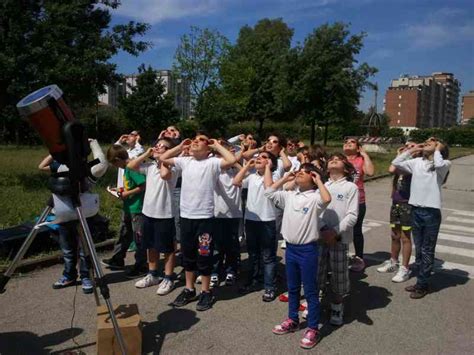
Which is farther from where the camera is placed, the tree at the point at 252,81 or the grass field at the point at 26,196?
the tree at the point at 252,81

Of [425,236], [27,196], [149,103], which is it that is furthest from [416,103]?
[425,236]

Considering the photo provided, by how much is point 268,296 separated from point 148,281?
142 cm

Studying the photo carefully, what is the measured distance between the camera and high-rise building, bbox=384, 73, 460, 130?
130625mm

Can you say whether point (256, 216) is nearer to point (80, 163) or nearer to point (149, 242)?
point (149, 242)

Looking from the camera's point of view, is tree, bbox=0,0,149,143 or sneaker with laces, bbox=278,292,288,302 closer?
sneaker with laces, bbox=278,292,288,302

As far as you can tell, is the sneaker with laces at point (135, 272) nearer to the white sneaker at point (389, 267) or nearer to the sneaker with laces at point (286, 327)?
the sneaker with laces at point (286, 327)

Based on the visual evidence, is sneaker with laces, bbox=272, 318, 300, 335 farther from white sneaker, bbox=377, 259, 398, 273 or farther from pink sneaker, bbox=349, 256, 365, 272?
white sneaker, bbox=377, 259, 398, 273

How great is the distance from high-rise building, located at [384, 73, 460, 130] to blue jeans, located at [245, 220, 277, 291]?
398 feet

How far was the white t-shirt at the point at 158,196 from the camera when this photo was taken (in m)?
4.99

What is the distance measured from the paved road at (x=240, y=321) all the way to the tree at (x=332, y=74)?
1832cm

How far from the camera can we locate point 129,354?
3.52 meters

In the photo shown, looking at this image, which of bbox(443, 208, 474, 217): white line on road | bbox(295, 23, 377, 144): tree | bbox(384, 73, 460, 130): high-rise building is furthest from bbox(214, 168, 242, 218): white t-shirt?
bbox(384, 73, 460, 130): high-rise building

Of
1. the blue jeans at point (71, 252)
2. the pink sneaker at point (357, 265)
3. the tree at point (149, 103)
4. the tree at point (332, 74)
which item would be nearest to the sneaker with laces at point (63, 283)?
the blue jeans at point (71, 252)

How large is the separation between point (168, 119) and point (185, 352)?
1389 inches
